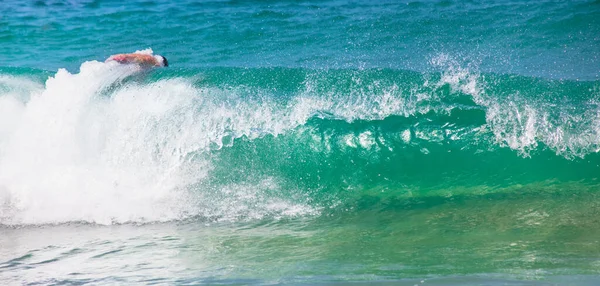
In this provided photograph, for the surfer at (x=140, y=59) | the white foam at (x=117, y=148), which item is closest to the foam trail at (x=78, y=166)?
the white foam at (x=117, y=148)

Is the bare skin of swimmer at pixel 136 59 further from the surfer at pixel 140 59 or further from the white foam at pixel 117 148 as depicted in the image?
the white foam at pixel 117 148

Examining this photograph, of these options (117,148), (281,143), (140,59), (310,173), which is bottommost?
(310,173)

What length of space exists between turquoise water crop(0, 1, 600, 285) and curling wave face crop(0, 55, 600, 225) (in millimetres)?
21

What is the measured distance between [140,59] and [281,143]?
13.1 feet

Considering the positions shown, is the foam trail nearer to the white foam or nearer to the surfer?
the white foam

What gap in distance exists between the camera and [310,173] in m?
7.56

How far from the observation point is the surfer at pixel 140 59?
34.5 feet

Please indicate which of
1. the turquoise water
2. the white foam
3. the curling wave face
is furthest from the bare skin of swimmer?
the curling wave face

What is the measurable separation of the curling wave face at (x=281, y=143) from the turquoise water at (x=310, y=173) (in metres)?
0.02

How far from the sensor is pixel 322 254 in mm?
5129

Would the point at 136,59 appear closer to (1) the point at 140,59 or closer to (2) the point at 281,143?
(1) the point at 140,59

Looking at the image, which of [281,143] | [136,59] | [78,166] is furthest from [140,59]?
[281,143]

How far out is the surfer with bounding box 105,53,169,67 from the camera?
1052cm

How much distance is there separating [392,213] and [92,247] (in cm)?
276
